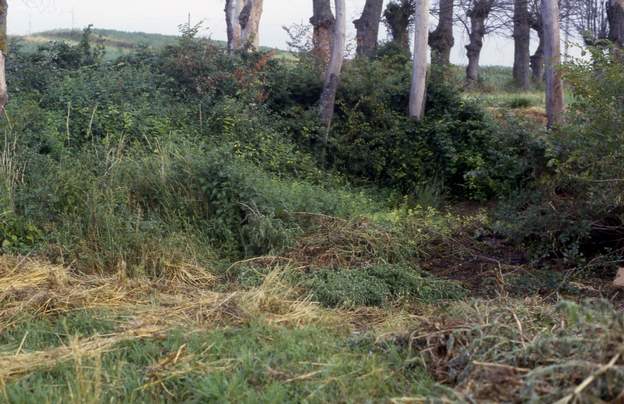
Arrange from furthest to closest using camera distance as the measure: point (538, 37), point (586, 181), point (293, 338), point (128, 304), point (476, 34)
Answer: point (538, 37)
point (476, 34)
point (586, 181)
point (128, 304)
point (293, 338)

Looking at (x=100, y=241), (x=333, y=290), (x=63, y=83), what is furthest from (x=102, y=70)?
(x=333, y=290)

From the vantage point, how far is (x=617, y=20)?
19.7m

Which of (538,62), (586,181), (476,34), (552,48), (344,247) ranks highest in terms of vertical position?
(476,34)

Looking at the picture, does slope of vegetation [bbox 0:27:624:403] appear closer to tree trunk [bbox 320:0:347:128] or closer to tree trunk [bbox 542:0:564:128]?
tree trunk [bbox 320:0:347:128]

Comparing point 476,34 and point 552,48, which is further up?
point 476,34

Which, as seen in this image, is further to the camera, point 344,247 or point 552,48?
point 552,48

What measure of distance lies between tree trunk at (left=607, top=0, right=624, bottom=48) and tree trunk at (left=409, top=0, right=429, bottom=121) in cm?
480

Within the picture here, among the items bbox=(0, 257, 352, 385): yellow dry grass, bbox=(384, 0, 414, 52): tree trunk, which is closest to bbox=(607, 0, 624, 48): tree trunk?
bbox=(384, 0, 414, 52): tree trunk

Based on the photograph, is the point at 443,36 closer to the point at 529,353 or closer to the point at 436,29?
the point at 436,29

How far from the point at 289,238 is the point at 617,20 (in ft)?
44.4

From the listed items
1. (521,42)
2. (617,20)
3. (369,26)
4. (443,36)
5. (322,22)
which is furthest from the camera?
→ (521,42)

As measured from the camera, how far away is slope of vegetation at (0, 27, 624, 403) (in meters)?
5.19

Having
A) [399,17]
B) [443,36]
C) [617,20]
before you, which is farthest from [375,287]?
[399,17]

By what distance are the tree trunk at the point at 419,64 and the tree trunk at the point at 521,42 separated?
17.4 meters
